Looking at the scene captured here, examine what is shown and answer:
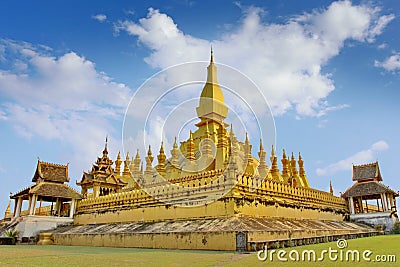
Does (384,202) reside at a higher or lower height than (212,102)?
lower

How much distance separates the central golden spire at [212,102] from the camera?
96.7ft

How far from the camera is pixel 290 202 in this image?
58.0 ft

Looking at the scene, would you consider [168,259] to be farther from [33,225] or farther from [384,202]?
[384,202]

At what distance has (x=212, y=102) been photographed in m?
29.9

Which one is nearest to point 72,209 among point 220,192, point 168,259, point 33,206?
point 33,206

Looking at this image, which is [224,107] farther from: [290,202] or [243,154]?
[290,202]

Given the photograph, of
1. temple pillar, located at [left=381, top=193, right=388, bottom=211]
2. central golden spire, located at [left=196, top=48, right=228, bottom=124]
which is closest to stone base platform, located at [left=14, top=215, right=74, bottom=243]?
central golden spire, located at [left=196, top=48, right=228, bottom=124]

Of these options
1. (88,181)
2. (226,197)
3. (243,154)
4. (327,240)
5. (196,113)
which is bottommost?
(327,240)

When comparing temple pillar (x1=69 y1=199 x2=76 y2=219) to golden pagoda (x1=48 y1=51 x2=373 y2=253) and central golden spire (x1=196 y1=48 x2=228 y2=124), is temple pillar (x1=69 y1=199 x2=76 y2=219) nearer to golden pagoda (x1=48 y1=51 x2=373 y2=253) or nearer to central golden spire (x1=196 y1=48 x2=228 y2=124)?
golden pagoda (x1=48 y1=51 x2=373 y2=253)

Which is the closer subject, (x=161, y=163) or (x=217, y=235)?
(x=217, y=235)

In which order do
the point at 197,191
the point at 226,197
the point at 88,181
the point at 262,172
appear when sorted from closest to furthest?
the point at 226,197
the point at 197,191
the point at 262,172
the point at 88,181

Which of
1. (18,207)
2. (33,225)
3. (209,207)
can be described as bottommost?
(33,225)

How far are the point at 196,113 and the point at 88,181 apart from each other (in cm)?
1124

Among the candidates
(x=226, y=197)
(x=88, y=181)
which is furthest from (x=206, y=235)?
(x=88, y=181)
